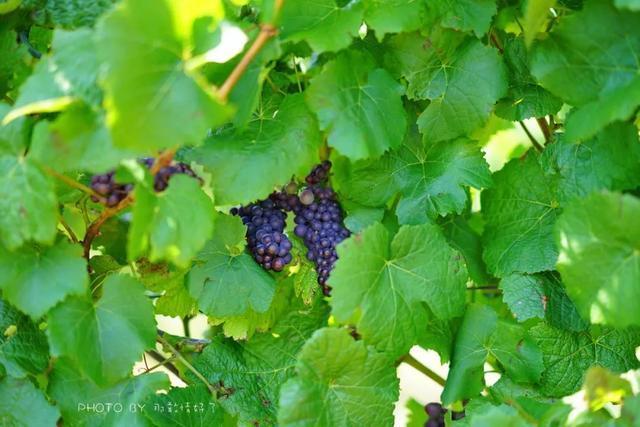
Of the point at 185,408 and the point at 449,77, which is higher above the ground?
the point at 449,77

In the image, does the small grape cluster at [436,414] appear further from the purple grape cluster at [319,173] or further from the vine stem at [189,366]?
the purple grape cluster at [319,173]

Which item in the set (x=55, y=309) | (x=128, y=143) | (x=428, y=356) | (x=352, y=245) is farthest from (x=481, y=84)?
(x=428, y=356)

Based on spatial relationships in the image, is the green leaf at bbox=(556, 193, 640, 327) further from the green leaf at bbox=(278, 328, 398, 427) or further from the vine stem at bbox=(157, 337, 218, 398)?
the vine stem at bbox=(157, 337, 218, 398)

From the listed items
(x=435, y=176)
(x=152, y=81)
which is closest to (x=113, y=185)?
(x=152, y=81)

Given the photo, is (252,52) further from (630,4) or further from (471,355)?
(471,355)

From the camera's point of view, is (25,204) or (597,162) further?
(597,162)

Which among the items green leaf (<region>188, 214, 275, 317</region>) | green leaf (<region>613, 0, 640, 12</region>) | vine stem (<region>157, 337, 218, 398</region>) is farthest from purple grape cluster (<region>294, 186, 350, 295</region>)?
green leaf (<region>613, 0, 640, 12</region>)

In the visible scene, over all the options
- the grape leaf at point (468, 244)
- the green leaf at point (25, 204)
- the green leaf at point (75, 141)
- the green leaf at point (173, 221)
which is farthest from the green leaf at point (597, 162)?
the green leaf at point (25, 204)
